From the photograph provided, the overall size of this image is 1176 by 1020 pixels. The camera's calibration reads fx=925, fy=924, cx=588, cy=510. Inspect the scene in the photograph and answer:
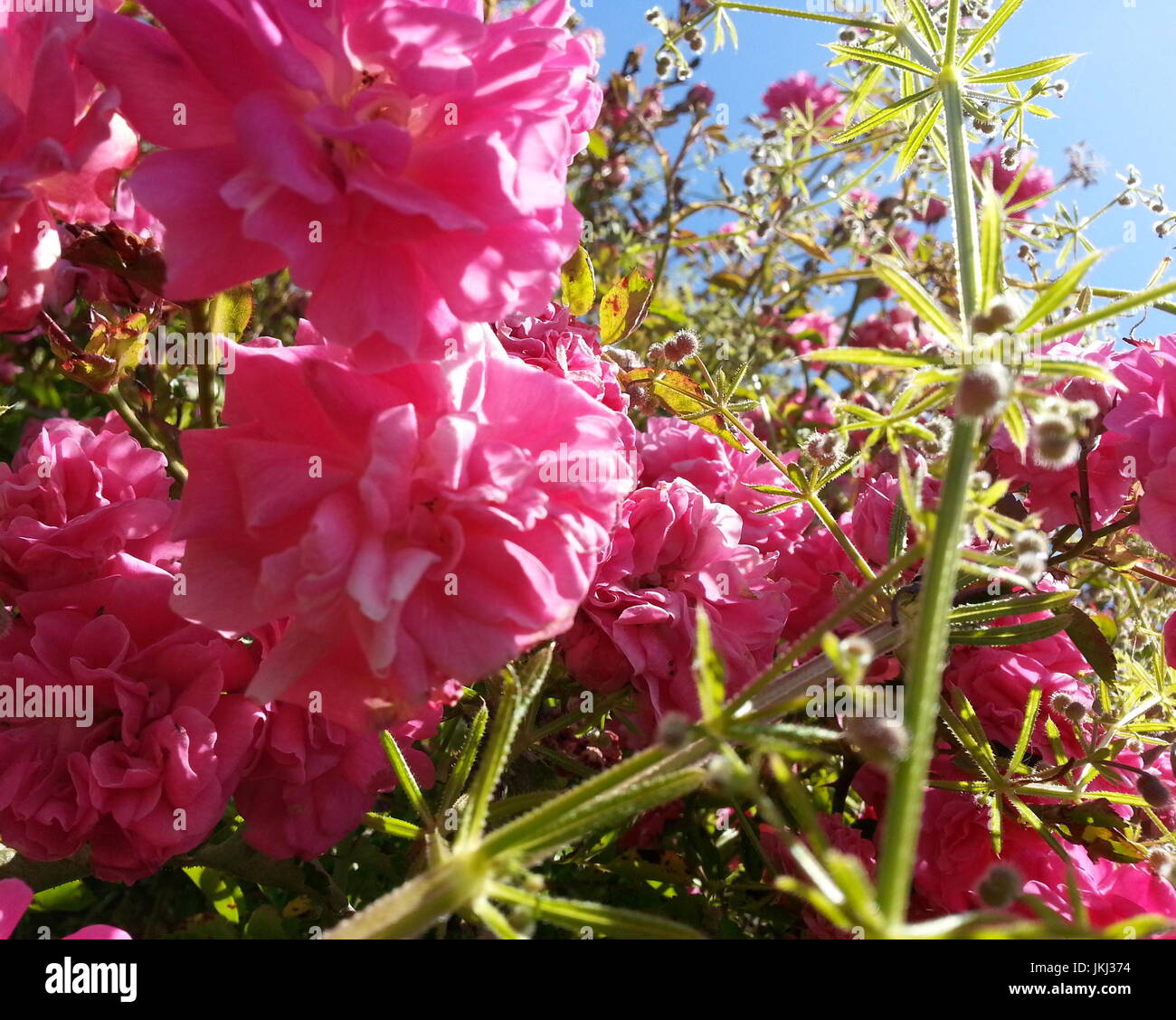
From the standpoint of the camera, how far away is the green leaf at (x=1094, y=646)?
3.14ft

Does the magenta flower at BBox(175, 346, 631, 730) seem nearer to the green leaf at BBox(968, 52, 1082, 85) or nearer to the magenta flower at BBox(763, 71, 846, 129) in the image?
the green leaf at BBox(968, 52, 1082, 85)

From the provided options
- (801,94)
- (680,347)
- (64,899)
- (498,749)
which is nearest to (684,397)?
(680,347)

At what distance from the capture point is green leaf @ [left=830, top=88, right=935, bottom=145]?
0.97 m

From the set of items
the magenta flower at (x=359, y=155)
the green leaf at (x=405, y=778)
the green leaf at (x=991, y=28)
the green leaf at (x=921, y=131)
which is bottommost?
the green leaf at (x=405, y=778)

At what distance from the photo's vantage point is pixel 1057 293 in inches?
21.9

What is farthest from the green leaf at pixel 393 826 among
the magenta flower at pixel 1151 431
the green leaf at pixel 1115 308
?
the magenta flower at pixel 1151 431

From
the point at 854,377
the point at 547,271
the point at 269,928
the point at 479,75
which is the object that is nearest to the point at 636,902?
the point at 269,928

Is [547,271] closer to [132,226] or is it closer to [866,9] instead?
[132,226]

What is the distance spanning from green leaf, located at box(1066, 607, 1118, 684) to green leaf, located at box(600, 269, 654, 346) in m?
0.60

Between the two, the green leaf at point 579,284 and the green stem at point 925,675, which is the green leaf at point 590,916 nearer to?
the green stem at point 925,675

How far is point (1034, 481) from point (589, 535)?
0.59 m

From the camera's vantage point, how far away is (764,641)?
93cm

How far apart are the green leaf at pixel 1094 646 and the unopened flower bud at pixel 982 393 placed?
1.85ft
